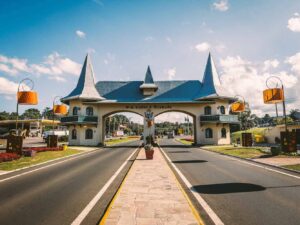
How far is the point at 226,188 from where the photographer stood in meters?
8.29

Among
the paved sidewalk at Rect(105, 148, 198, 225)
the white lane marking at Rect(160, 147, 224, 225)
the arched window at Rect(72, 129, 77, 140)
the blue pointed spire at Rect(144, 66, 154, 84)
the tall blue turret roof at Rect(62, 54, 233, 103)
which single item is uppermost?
the blue pointed spire at Rect(144, 66, 154, 84)

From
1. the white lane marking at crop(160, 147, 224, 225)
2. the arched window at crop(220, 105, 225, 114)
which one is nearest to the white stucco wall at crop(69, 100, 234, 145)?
the arched window at crop(220, 105, 225, 114)

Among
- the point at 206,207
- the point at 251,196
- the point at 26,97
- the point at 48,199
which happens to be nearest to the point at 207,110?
the point at 26,97

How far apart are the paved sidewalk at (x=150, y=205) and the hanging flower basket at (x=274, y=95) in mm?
16278

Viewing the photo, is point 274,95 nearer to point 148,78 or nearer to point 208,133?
point 208,133

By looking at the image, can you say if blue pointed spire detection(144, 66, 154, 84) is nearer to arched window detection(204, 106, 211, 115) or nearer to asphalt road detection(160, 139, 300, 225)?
arched window detection(204, 106, 211, 115)

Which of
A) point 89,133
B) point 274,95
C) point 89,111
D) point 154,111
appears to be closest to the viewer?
point 274,95

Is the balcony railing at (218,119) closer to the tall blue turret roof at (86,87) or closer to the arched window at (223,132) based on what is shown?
the arched window at (223,132)

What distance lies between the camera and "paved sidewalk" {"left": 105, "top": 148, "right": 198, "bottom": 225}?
5.08 meters

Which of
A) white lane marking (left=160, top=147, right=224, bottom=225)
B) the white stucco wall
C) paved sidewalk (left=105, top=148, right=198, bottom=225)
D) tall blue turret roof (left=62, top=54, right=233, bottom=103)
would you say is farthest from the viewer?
tall blue turret roof (left=62, top=54, right=233, bottom=103)

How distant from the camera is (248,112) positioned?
89812 millimetres

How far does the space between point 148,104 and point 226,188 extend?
31.3 metres

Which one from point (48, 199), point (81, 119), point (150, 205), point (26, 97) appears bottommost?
point (48, 199)

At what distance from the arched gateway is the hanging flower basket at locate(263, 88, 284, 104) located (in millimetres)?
15130
